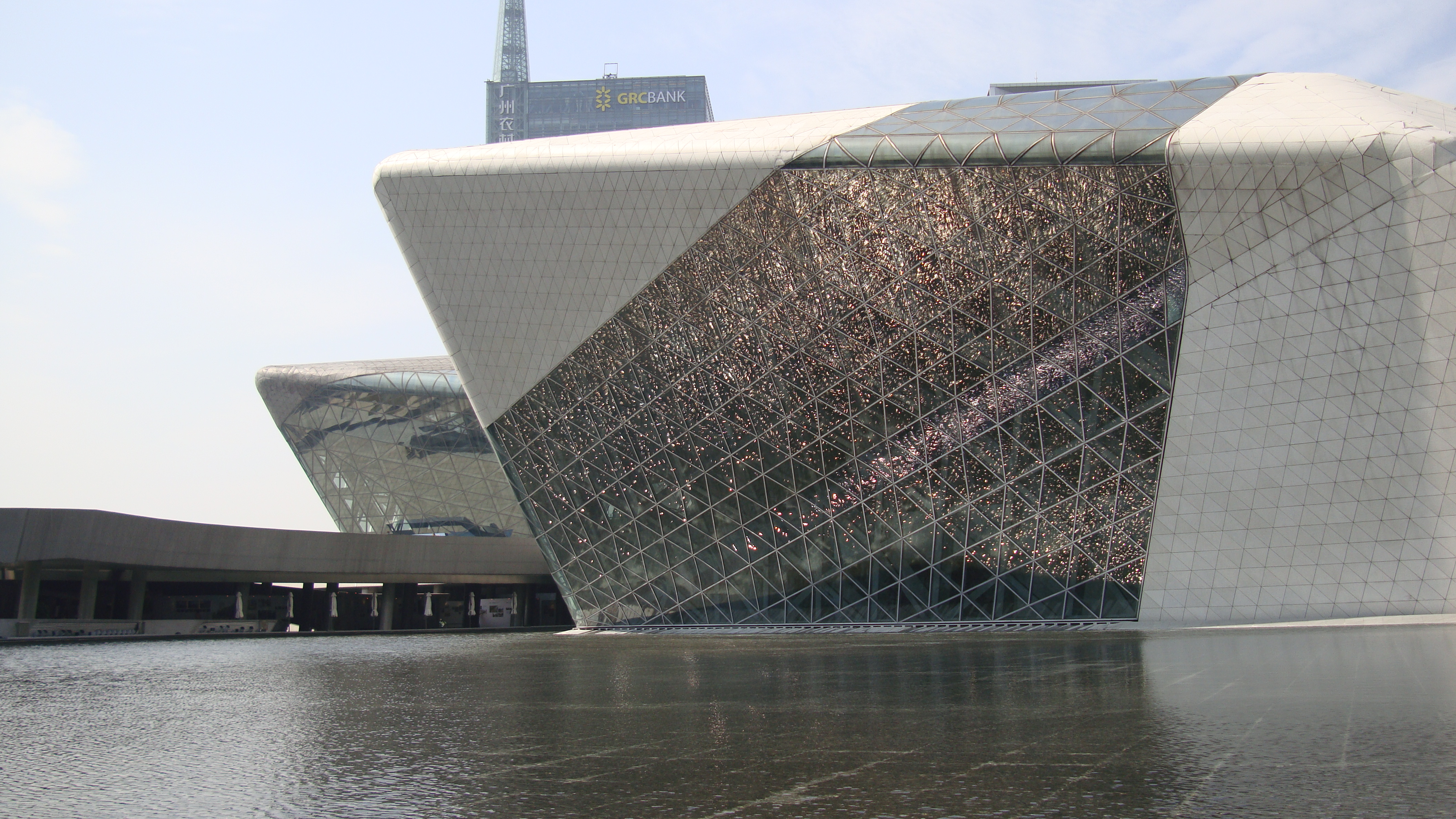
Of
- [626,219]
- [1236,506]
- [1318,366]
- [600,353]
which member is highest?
[626,219]

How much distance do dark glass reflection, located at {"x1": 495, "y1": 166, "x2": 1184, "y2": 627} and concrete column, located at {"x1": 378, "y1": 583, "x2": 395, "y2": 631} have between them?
16980mm

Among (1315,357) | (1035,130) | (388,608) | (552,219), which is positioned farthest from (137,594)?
(1315,357)

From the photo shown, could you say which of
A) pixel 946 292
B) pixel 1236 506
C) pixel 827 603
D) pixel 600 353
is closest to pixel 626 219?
pixel 600 353

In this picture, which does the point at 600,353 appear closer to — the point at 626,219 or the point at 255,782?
the point at 626,219

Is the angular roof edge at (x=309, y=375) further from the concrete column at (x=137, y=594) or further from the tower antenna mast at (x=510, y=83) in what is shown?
the tower antenna mast at (x=510, y=83)

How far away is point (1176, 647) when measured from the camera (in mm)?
13859

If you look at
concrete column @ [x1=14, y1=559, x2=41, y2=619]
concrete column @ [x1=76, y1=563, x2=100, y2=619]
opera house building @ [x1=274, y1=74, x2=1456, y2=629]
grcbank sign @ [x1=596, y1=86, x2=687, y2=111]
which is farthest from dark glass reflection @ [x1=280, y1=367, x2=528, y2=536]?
grcbank sign @ [x1=596, y1=86, x2=687, y2=111]

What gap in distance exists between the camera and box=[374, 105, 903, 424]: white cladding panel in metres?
23.5

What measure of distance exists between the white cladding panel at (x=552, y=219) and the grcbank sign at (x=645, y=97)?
113 m

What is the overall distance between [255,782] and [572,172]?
21618 mm

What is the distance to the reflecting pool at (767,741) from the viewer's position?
3730 mm

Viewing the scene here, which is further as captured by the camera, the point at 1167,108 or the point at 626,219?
the point at 626,219

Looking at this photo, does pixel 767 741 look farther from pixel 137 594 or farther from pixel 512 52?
pixel 512 52

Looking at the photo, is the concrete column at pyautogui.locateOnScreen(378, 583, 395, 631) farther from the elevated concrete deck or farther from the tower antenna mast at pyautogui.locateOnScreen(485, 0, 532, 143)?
the tower antenna mast at pyautogui.locateOnScreen(485, 0, 532, 143)
